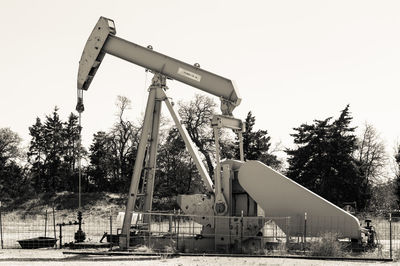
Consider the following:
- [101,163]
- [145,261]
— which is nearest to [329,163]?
[101,163]

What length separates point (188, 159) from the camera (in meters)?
45.7

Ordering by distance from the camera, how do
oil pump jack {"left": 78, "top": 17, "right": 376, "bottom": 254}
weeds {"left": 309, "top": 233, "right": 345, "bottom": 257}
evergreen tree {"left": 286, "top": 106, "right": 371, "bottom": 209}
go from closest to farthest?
weeds {"left": 309, "top": 233, "right": 345, "bottom": 257} < oil pump jack {"left": 78, "top": 17, "right": 376, "bottom": 254} < evergreen tree {"left": 286, "top": 106, "right": 371, "bottom": 209}

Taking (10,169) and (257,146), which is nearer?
(257,146)

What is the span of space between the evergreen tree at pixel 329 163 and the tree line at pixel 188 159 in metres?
0.07

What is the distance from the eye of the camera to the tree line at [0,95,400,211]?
130ft

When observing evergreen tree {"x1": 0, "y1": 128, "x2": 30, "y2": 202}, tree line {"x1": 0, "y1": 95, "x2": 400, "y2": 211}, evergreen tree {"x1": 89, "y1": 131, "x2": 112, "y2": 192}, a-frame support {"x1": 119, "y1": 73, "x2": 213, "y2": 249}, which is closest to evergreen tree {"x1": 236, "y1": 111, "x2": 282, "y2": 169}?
tree line {"x1": 0, "y1": 95, "x2": 400, "y2": 211}

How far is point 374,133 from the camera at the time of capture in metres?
47.2

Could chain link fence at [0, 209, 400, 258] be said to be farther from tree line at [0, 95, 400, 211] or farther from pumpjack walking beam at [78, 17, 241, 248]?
tree line at [0, 95, 400, 211]

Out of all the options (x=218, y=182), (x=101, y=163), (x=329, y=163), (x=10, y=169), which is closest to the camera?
(x=218, y=182)

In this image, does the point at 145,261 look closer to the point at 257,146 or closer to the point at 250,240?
the point at 250,240

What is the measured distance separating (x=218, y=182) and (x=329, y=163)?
2640 cm

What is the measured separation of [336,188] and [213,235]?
25.9 metres

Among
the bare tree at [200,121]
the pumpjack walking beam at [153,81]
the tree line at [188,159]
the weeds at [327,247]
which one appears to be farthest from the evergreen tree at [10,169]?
the weeds at [327,247]

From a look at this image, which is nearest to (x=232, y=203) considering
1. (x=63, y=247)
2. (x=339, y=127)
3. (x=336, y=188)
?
(x=63, y=247)
